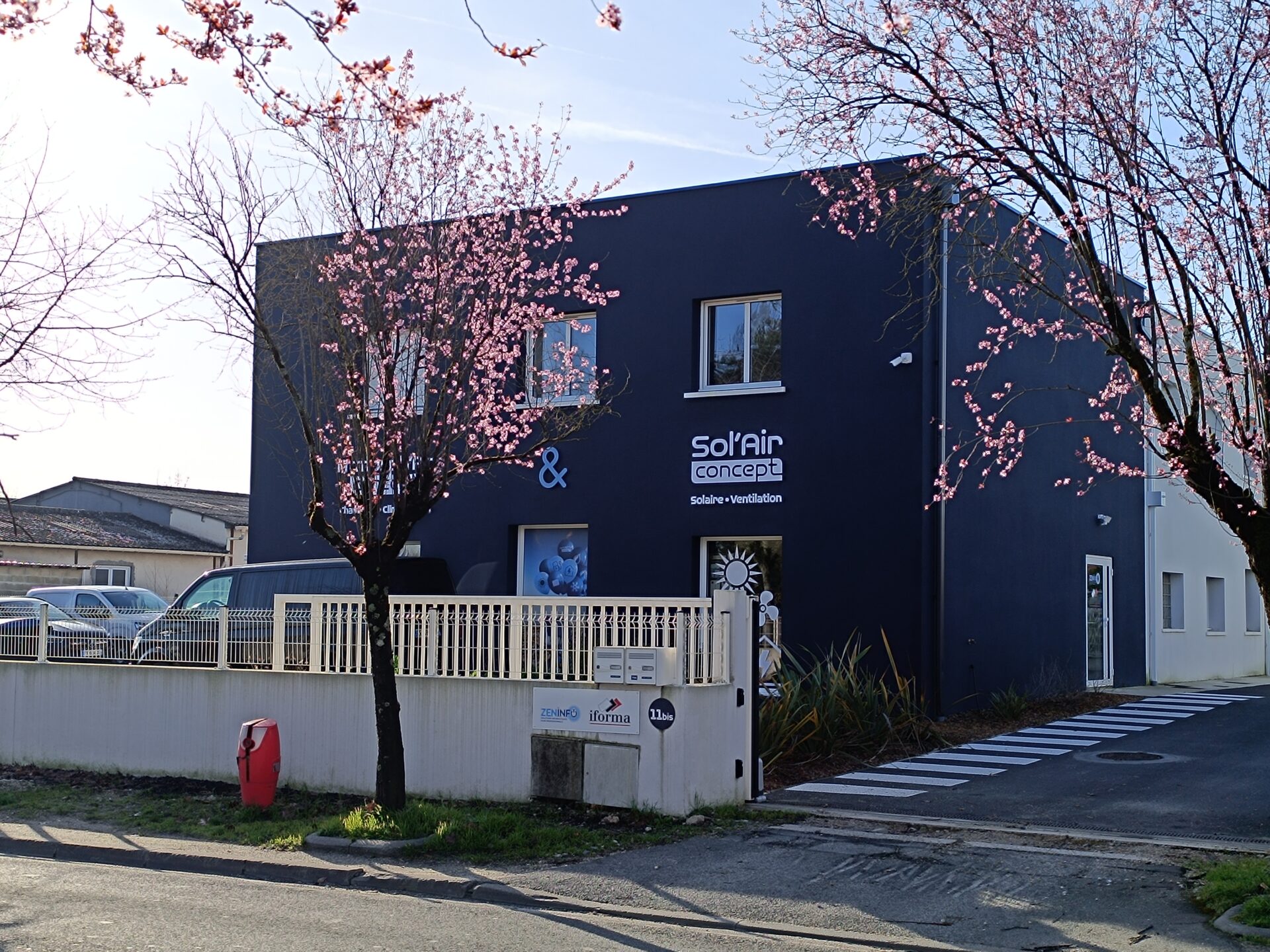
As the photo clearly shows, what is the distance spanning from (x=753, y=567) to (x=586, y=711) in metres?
7.64

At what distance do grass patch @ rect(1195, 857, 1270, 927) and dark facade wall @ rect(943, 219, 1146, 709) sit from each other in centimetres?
932

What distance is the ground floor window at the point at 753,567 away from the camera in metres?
19.2

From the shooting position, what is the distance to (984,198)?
10.9 m

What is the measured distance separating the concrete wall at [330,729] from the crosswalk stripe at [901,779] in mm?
1896

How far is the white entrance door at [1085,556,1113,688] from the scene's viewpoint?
23844 mm

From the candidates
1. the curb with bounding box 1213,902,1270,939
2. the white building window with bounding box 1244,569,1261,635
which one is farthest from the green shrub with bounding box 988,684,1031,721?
the white building window with bounding box 1244,569,1261,635

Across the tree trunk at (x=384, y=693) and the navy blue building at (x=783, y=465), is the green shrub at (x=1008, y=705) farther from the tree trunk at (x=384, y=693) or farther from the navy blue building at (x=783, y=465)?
the tree trunk at (x=384, y=693)

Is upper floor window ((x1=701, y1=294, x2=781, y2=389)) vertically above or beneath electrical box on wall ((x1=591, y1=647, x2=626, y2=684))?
above

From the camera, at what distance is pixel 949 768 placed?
48.6ft

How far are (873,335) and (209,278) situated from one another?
925 cm

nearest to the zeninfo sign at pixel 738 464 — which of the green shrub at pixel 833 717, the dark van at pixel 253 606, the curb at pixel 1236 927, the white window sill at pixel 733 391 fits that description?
the white window sill at pixel 733 391

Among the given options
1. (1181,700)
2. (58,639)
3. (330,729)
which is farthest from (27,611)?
(1181,700)

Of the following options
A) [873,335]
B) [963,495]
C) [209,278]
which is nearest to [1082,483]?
[963,495]

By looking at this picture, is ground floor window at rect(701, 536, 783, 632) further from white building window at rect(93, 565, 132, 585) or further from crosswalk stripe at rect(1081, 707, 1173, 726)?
white building window at rect(93, 565, 132, 585)
